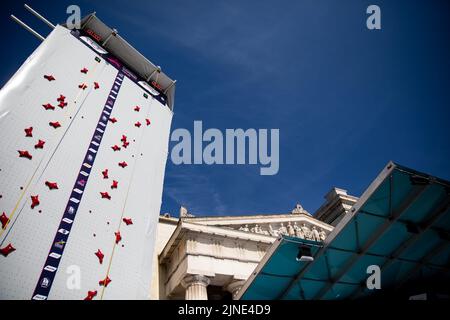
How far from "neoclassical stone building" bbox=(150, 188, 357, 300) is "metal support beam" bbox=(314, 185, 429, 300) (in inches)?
288

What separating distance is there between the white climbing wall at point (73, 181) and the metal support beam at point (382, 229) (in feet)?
17.3

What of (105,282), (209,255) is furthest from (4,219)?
(209,255)

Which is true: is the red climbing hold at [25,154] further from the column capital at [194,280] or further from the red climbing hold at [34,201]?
the column capital at [194,280]

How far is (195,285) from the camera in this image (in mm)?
13320

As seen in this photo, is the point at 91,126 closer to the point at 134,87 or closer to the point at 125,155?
the point at 125,155

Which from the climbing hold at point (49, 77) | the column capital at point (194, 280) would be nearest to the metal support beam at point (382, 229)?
the column capital at point (194, 280)

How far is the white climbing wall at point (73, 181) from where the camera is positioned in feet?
18.0

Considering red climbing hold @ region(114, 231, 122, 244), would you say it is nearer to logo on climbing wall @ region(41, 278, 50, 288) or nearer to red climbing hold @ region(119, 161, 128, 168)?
logo on climbing wall @ region(41, 278, 50, 288)

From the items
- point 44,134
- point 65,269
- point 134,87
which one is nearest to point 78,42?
point 134,87

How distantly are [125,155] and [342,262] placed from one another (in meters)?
7.09

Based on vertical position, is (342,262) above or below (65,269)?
above

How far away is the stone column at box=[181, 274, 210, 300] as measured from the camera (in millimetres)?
12958

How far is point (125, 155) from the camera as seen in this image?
848cm
